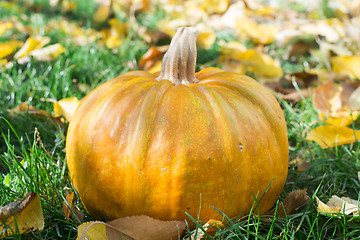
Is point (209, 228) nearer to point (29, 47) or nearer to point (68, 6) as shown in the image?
point (29, 47)

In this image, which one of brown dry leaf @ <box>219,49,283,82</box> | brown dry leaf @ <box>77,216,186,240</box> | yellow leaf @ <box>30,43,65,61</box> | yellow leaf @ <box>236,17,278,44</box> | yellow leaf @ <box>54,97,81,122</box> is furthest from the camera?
yellow leaf @ <box>236,17,278,44</box>

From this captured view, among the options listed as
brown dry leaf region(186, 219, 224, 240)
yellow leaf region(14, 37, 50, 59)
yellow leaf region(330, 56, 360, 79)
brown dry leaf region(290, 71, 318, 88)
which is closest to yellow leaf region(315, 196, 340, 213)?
brown dry leaf region(186, 219, 224, 240)

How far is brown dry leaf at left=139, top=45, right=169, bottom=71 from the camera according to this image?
306 cm

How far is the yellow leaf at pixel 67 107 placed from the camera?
218cm

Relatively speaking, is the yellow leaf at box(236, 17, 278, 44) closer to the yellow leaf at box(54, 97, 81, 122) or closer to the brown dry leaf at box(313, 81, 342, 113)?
the brown dry leaf at box(313, 81, 342, 113)

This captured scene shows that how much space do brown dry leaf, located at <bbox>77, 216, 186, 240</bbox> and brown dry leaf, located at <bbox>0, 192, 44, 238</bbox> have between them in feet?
0.89

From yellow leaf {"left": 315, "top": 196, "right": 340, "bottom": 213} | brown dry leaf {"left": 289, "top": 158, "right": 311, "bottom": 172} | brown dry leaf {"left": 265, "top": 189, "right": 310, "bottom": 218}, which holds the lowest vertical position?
brown dry leaf {"left": 289, "top": 158, "right": 311, "bottom": 172}

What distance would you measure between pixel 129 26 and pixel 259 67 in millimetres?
1593

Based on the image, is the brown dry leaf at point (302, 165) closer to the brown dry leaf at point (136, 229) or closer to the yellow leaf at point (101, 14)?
the brown dry leaf at point (136, 229)

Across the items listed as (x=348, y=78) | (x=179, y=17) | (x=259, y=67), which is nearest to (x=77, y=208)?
(x=259, y=67)

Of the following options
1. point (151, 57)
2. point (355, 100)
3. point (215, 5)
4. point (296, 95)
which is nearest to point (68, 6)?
point (215, 5)

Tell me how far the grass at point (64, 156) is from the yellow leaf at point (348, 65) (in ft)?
1.57

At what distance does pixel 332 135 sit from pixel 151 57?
5.20 ft

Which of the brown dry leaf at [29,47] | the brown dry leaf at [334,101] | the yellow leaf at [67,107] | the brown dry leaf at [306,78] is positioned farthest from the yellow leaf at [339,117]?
the brown dry leaf at [29,47]
